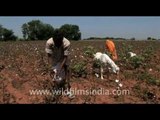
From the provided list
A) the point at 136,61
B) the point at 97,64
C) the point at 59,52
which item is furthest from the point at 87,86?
the point at 136,61

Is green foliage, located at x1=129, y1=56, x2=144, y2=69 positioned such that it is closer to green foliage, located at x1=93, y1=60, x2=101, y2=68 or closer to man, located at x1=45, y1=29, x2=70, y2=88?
green foliage, located at x1=93, y1=60, x2=101, y2=68

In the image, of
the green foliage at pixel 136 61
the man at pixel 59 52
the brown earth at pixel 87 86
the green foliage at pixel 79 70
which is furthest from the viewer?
the green foliage at pixel 136 61

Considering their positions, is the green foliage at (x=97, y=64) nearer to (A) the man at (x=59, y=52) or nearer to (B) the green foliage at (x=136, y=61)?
(B) the green foliage at (x=136, y=61)

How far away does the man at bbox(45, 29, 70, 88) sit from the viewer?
593cm

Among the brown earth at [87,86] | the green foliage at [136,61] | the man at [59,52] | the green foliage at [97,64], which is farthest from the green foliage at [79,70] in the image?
the man at [59,52]

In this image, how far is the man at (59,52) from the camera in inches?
234

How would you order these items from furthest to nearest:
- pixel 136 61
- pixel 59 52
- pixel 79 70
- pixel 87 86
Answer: pixel 136 61
pixel 79 70
pixel 87 86
pixel 59 52

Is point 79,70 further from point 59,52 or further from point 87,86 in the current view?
point 59,52

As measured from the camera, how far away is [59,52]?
6.07m

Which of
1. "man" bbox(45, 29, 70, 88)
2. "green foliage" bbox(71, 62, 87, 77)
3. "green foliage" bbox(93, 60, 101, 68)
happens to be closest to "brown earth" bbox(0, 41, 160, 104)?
"green foliage" bbox(71, 62, 87, 77)

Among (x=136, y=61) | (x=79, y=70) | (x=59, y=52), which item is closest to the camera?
(x=59, y=52)
